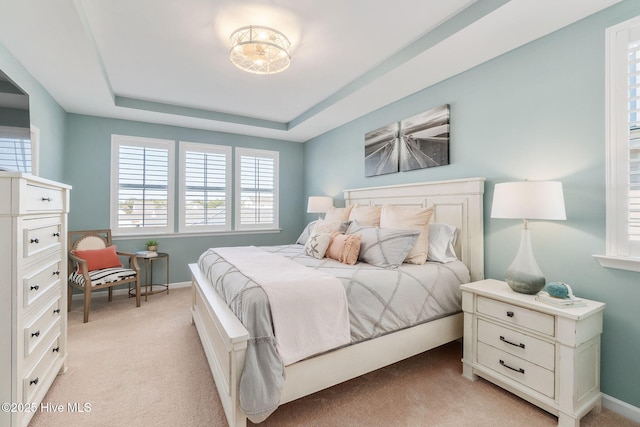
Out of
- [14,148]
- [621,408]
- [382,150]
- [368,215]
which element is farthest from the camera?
[382,150]

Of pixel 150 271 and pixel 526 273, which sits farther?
pixel 150 271

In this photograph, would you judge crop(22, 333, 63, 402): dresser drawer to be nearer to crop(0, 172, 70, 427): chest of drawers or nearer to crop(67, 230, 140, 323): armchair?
crop(0, 172, 70, 427): chest of drawers

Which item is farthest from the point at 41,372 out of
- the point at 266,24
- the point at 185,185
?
the point at 185,185

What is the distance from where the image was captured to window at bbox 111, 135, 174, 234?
4023 millimetres

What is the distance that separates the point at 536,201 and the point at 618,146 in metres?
0.59

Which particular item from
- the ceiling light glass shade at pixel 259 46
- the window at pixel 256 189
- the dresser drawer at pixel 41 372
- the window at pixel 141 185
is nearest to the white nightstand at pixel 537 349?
the ceiling light glass shade at pixel 259 46

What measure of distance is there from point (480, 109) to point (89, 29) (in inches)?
127

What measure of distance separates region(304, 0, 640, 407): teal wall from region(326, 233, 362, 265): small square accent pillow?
112 cm

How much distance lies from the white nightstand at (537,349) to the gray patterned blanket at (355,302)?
0.88 feet

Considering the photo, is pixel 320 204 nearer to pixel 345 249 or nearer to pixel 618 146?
pixel 345 249

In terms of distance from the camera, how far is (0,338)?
133 cm

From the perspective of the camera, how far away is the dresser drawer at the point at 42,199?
1.48 metres

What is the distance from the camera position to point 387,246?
2355 mm

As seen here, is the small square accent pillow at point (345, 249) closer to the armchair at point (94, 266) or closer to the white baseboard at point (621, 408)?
the white baseboard at point (621, 408)
